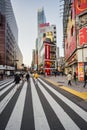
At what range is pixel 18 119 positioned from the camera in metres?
7.00

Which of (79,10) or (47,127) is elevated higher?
(79,10)

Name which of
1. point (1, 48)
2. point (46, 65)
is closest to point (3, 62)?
point (1, 48)

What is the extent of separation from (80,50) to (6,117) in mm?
25905

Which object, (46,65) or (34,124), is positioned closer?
(34,124)

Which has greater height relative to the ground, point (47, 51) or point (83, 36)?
point (47, 51)

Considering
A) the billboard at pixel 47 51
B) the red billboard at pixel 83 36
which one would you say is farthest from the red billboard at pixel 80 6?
the billboard at pixel 47 51

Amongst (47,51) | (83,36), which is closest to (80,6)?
(83,36)

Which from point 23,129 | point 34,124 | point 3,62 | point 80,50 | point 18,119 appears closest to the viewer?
point 23,129

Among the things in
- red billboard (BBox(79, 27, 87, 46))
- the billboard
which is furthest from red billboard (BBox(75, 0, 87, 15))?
the billboard

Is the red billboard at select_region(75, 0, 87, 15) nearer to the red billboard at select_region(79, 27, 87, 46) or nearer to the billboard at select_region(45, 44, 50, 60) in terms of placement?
the red billboard at select_region(79, 27, 87, 46)

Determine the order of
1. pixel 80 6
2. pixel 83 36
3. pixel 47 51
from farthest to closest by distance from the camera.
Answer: pixel 47 51, pixel 80 6, pixel 83 36

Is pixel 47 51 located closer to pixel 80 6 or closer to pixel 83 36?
pixel 80 6

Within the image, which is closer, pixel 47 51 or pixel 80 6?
A: pixel 80 6

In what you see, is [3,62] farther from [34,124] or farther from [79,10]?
[34,124]
